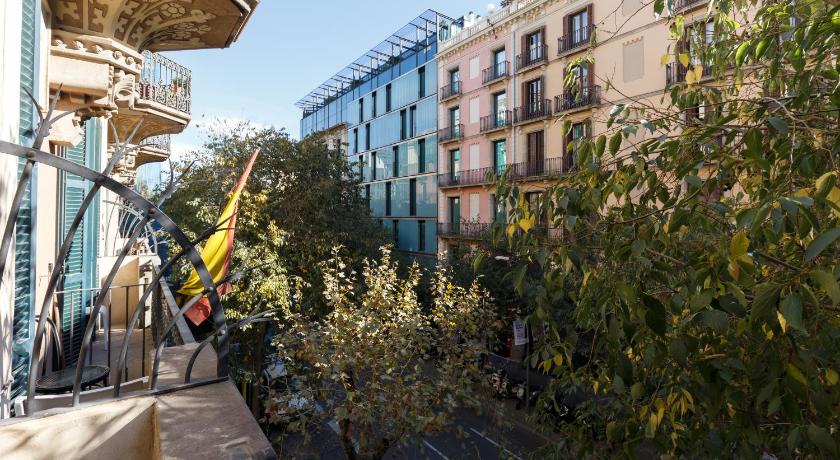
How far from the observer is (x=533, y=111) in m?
21.0

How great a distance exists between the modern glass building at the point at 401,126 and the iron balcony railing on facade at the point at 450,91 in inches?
37.6

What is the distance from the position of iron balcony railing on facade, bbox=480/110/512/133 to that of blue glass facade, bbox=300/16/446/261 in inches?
169

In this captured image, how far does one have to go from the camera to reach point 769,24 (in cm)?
338

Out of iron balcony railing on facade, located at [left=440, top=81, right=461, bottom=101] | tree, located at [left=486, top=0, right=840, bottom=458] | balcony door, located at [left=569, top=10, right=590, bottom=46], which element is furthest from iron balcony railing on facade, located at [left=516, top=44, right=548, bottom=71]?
tree, located at [left=486, top=0, right=840, bottom=458]

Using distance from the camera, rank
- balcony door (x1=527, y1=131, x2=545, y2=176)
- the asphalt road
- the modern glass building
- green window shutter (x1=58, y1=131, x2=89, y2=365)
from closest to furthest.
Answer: green window shutter (x1=58, y1=131, x2=89, y2=365) < the asphalt road < balcony door (x1=527, y1=131, x2=545, y2=176) < the modern glass building

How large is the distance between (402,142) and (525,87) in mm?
10511

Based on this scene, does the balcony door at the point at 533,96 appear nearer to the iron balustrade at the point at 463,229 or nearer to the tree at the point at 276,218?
the iron balustrade at the point at 463,229

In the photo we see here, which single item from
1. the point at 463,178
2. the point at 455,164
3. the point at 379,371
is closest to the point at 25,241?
the point at 379,371

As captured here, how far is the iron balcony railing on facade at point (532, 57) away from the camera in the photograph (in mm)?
20328

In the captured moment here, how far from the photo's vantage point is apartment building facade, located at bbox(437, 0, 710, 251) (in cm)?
1728

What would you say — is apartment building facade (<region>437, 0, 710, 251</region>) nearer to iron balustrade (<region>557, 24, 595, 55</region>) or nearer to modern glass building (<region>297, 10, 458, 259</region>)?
iron balustrade (<region>557, 24, 595, 55</region>)

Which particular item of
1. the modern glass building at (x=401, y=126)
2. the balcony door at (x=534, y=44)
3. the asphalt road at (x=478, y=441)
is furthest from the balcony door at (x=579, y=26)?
the asphalt road at (x=478, y=441)

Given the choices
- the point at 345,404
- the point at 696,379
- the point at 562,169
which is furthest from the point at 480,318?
the point at 562,169

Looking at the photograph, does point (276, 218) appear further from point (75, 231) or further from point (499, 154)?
point (75, 231)
